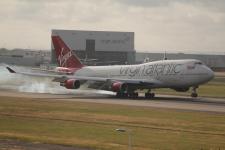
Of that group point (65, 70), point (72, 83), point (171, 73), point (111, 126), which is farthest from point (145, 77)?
point (111, 126)

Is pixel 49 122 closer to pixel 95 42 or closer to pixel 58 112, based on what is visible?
pixel 58 112

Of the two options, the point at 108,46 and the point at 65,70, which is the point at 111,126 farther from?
the point at 108,46

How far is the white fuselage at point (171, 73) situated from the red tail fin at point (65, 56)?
24.5 ft

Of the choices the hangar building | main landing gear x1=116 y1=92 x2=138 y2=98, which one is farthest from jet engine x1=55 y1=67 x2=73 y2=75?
the hangar building

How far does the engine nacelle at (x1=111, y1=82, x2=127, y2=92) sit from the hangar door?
116m

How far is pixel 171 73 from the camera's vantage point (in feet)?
182

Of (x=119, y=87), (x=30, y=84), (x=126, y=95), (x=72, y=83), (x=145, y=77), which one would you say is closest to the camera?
(x=119, y=87)

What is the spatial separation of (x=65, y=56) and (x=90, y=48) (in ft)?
354

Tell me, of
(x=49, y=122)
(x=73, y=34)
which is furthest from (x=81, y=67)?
(x=73, y=34)

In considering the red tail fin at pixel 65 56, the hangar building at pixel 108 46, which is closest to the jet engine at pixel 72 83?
the red tail fin at pixel 65 56

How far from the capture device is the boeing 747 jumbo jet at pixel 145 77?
5484 cm

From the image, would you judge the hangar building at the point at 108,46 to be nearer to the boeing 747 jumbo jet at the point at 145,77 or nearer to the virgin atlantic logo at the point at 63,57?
the virgin atlantic logo at the point at 63,57

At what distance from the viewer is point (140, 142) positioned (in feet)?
78.7

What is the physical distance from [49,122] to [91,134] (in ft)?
16.8
